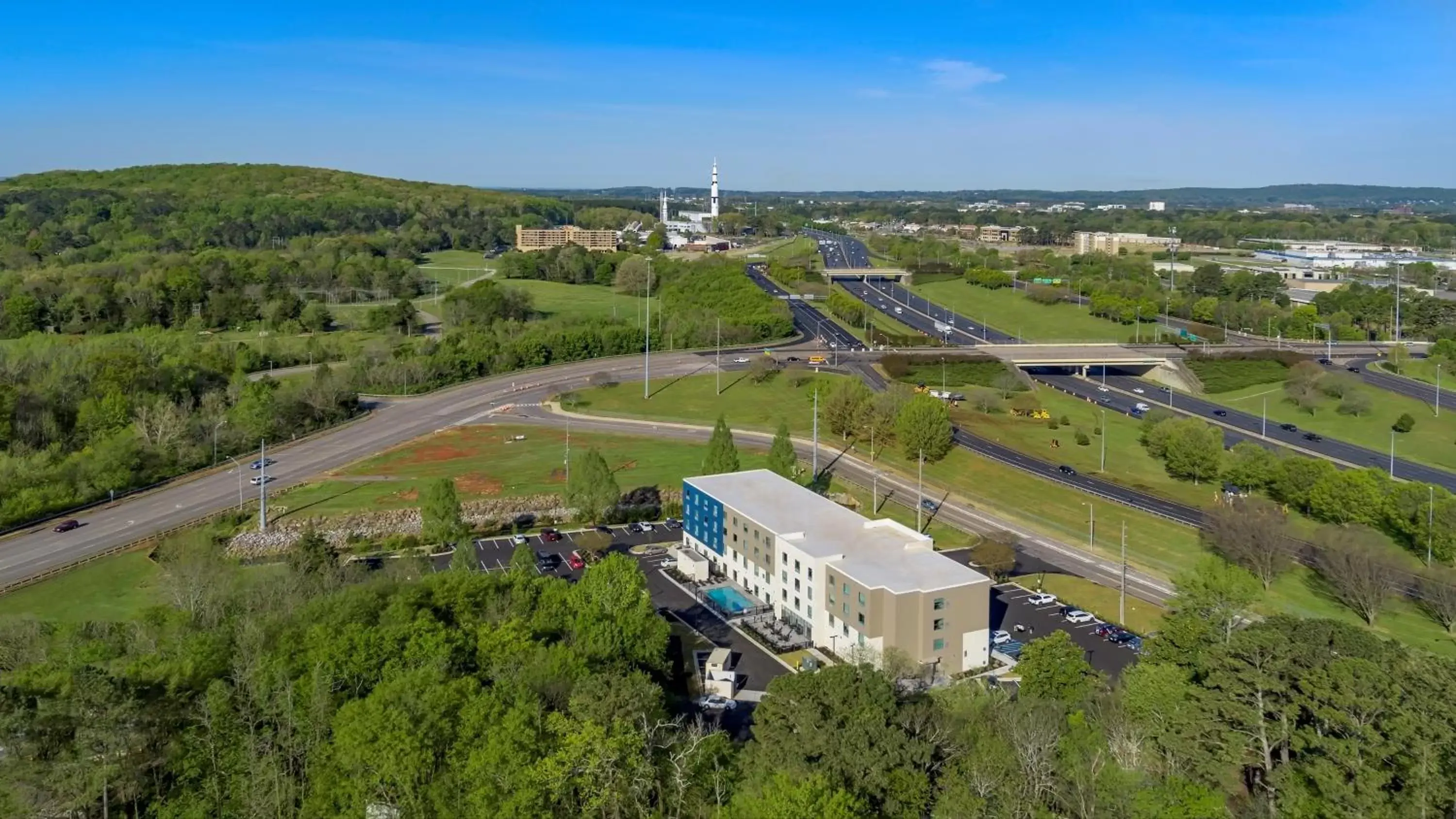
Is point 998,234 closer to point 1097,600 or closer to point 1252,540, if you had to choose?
point 1252,540

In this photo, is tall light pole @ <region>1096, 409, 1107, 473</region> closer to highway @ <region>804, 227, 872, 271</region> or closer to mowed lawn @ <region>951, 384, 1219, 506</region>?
mowed lawn @ <region>951, 384, 1219, 506</region>

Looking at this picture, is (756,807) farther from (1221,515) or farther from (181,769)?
(1221,515)

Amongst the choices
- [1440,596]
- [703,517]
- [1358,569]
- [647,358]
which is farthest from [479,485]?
[1440,596]

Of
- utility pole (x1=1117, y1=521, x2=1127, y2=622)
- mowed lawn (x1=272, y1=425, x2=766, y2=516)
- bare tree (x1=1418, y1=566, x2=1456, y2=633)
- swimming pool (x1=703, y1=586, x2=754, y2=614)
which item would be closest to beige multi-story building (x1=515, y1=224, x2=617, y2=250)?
mowed lawn (x1=272, y1=425, x2=766, y2=516)

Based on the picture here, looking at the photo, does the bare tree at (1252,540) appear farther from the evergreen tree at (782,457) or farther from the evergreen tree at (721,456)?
the evergreen tree at (721,456)

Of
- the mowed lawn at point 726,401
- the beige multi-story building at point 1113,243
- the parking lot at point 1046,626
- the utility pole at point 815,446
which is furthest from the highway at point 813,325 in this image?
the beige multi-story building at point 1113,243
